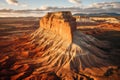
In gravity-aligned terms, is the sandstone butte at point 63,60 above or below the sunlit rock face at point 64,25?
below

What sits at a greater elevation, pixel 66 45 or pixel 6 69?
pixel 66 45

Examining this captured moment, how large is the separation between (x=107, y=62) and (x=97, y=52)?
4065mm

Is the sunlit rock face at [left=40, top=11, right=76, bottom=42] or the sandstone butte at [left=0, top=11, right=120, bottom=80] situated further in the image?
the sunlit rock face at [left=40, top=11, right=76, bottom=42]

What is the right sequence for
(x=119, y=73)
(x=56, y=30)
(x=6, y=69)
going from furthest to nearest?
(x=56, y=30) → (x=6, y=69) → (x=119, y=73)

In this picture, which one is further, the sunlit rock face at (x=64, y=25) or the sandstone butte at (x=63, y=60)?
the sunlit rock face at (x=64, y=25)

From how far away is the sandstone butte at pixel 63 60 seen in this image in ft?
107

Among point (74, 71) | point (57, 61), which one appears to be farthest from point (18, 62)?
point (74, 71)

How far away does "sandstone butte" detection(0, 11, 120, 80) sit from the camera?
32.7m

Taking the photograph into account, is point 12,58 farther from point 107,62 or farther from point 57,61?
point 107,62

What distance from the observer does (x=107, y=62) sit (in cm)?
3812

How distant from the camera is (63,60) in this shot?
37281mm

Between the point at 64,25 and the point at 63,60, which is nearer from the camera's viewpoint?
the point at 63,60

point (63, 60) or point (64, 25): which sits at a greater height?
point (64, 25)

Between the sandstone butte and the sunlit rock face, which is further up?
the sunlit rock face
